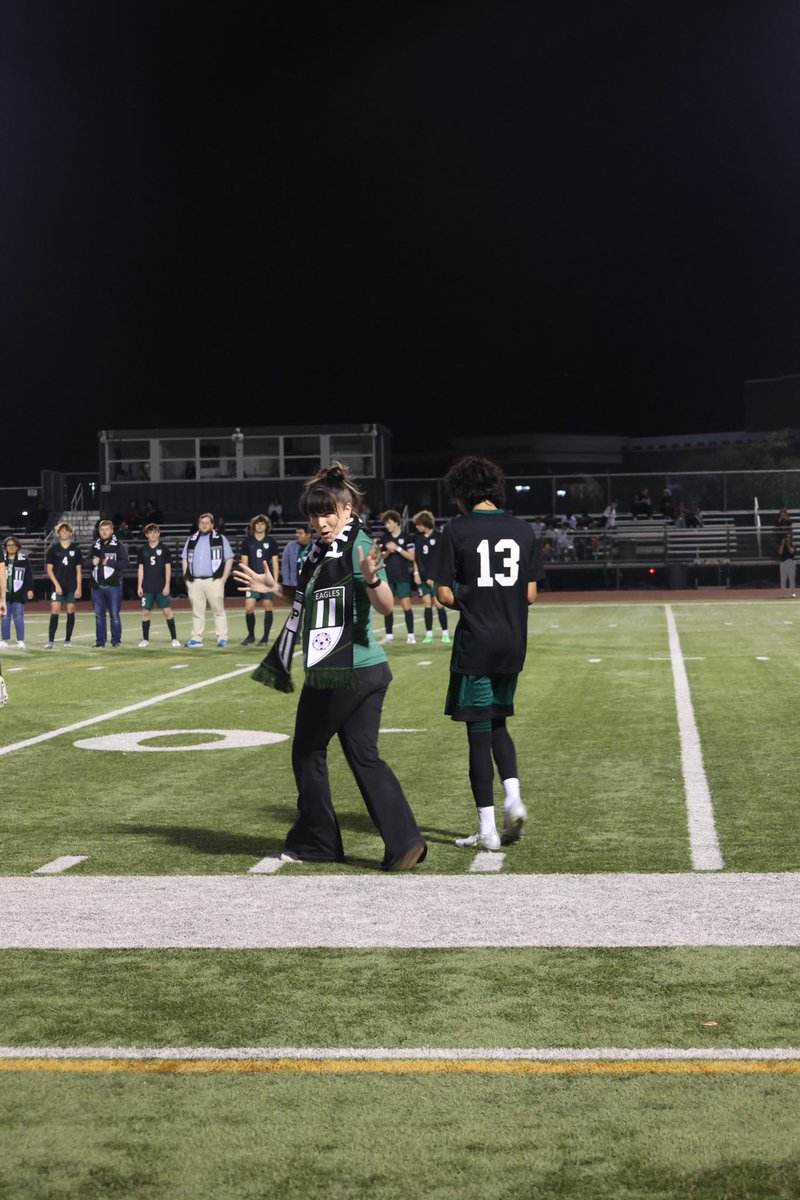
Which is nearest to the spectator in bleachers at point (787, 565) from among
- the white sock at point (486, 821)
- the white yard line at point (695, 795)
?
the white yard line at point (695, 795)

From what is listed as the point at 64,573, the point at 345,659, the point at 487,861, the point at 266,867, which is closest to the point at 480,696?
the point at 487,861

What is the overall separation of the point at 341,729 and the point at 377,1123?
9.92 ft

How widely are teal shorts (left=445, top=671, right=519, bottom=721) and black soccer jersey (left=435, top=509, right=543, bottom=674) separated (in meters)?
0.06

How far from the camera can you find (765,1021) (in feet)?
14.6

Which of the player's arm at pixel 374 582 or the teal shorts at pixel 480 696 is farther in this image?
the teal shorts at pixel 480 696

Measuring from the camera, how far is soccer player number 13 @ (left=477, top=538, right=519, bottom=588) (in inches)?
285

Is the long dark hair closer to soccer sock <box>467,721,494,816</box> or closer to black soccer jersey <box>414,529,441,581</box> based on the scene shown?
soccer sock <box>467,721,494,816</box>

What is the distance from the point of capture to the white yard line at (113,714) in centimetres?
1162

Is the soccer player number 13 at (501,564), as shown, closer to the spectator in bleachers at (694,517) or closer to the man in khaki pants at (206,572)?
the man in khaki pants at (206,572)

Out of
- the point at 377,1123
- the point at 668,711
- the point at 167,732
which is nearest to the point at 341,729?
the point at 377,1123

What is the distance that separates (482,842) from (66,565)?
16.7 metres

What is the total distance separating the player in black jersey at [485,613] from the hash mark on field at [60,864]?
70.1 inches

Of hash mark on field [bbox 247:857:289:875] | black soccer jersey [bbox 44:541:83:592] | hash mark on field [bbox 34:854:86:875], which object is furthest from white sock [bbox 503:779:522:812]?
black soccer jersey [bbox 44:541:83:592]

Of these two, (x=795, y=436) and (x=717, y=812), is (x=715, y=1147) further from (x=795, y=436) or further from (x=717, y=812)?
(x=795, y=436)
